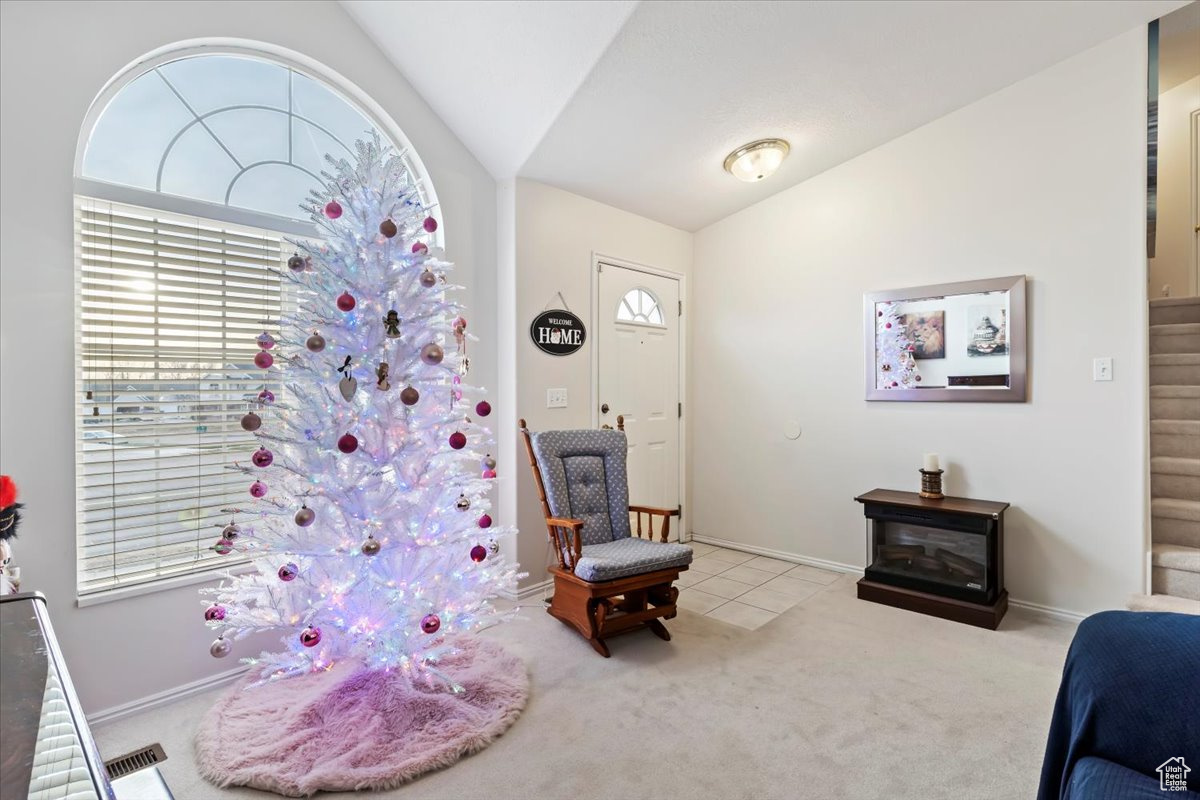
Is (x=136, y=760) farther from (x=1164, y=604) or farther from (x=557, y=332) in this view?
(x=1164, y=604)

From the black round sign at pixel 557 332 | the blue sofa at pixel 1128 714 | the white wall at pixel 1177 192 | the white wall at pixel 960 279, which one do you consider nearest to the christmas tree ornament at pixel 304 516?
the black round sign at pixel 557 332

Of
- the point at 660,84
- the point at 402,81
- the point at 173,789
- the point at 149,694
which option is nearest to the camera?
the point at 173,789

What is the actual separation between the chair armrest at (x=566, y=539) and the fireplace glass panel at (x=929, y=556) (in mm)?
1864

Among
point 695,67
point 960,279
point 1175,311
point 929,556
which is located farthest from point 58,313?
point 1175,311

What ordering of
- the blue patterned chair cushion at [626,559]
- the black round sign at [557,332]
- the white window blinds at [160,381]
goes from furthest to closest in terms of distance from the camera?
the black round sign at [557,332] < the blue patterned chair cushion at [626,559] < the white window blinds at [160,381]

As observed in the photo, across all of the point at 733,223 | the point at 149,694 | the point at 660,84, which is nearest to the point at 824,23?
the point at 660,84

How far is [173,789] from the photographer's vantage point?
177cm

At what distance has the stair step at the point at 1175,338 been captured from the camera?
12.1ft

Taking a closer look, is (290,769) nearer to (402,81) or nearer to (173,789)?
(173,789)

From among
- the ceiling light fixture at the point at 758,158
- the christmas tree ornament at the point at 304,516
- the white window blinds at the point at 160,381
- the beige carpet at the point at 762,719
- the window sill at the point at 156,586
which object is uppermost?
the ceiling light fixture at the point at 758,158

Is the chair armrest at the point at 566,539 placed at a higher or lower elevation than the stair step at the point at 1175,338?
lower

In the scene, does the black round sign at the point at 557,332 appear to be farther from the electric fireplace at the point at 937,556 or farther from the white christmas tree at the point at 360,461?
the electric fireplace at the point at 937,556

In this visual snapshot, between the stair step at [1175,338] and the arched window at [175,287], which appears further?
the stair step at [1175,338]

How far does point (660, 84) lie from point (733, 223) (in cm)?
179
